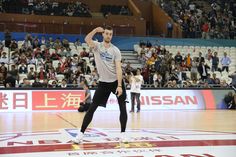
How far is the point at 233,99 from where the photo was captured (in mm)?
18609

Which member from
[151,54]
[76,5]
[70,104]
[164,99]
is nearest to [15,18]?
[76,5]

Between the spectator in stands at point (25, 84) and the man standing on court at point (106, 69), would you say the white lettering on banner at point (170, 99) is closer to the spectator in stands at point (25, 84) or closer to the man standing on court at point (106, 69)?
the spectator in stands at point (25, 84)

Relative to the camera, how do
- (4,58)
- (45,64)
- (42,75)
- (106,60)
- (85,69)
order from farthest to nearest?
(85,69) < (4,58) < (45,64) < (42,75) < (106,60)

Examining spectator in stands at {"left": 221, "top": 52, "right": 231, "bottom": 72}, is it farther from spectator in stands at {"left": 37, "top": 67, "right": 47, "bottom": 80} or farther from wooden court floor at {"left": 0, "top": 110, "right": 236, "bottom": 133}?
spectator in stands at {"left": 37, "top": 67, "right": 47, "bottom": 80}

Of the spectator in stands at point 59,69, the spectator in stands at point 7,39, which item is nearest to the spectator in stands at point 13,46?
the spectator in stands at point 7,39

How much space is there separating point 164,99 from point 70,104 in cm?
413

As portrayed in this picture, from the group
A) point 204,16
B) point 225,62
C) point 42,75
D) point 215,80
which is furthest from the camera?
point 204,16

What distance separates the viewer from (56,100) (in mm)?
16828

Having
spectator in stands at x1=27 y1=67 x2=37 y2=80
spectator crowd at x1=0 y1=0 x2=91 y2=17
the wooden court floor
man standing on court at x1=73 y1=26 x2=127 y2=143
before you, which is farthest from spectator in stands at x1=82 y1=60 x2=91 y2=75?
man standing on court at x1=73 y1=26 x2=127 y2=143

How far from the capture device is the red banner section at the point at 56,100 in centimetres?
1652

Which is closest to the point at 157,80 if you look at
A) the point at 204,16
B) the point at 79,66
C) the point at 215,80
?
the point at 215,80

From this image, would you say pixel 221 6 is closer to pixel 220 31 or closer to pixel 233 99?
pixel 220 31

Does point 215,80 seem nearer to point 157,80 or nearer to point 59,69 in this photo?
point 157,80

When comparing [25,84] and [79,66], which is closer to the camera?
[25,84]
